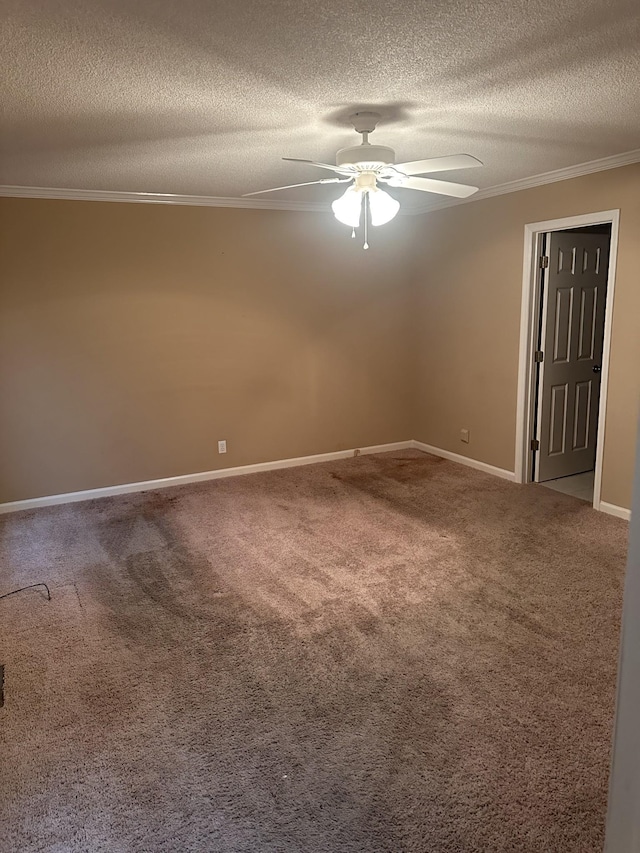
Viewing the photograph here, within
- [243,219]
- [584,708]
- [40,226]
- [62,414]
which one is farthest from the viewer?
[243,219]

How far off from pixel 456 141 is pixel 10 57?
7.40ft

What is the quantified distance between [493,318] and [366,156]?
246 centimetres

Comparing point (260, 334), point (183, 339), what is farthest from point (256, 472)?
point (183, 339)

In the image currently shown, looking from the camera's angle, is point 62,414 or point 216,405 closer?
point 62,414

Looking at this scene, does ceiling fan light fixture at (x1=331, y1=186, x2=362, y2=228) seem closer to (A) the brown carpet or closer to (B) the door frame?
(B) the door frame

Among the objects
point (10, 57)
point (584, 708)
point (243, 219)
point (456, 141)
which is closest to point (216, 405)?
point (243, 219)

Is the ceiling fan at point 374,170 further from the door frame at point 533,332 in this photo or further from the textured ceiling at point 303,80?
the door frame at point 533,332

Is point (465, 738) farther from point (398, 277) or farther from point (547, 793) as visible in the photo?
point (398, 277)

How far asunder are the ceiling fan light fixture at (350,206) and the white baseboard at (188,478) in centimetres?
277

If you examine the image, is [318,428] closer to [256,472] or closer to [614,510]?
[256,472]

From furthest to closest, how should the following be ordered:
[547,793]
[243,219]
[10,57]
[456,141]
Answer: [243,219], [456,141], [10,57], [547,793]

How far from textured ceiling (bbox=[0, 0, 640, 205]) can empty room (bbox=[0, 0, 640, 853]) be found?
0.02 meters

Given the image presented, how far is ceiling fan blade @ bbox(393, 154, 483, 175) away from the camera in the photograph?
8.82 feet

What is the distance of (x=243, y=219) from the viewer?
5051 millimetres
